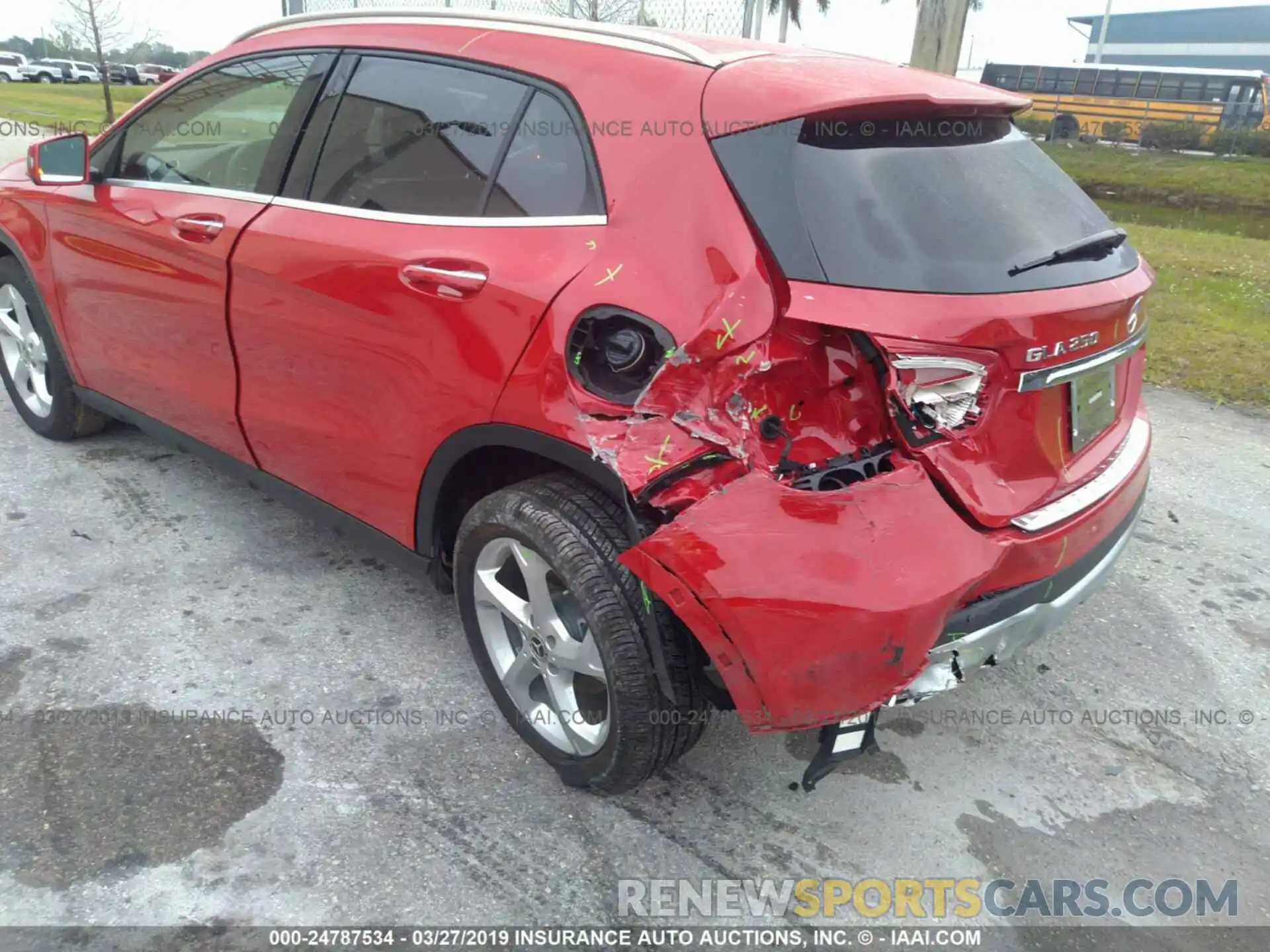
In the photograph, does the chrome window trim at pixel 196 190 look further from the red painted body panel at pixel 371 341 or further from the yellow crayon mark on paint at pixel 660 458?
the yellow crayon mark on paint at pixel 660 458

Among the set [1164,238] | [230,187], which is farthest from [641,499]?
[1164,238]

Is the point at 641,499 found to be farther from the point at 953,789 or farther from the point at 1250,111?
the point at 1250,111

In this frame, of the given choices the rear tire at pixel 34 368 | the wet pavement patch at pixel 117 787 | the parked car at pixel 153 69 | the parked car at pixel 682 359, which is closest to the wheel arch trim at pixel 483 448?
the parked car at pixel 682 359

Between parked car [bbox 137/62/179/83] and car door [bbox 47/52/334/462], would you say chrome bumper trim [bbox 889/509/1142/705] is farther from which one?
parked car [bbox 137/62/179/83]

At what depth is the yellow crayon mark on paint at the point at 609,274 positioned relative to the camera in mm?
2129

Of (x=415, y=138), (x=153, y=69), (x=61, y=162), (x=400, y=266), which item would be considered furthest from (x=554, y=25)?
(x=153, y=69)

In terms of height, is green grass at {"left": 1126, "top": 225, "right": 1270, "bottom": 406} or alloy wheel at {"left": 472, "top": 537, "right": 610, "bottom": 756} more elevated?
alloy wheel at {"left": 472, "top": 537, "right": 610, "bottom": 756}

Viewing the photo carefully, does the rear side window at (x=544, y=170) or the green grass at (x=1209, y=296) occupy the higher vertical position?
the rear side window at (x=544, y=170)

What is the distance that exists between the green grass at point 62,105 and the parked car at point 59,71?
11.3m

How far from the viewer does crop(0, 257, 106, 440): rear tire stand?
4.16m

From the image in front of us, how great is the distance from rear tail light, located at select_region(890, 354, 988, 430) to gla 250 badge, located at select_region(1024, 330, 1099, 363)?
5.1 inches

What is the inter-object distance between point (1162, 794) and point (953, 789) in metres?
0.59

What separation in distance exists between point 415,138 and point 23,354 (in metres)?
2.84

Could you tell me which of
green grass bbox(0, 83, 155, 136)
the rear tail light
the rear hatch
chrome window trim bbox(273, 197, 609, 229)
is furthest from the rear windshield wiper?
green grass bbox(0, 83, 155, 136)
